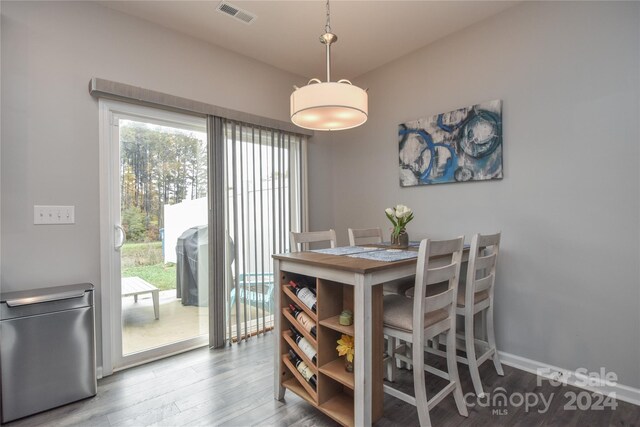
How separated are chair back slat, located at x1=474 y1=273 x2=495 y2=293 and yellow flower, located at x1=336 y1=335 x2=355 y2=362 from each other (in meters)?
0.88

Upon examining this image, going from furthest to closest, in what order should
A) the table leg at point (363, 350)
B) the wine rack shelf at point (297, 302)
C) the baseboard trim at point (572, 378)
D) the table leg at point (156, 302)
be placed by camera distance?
the table leg at point (156, 302), the baseboard trim at point (572, 378), the wine rack shelf at point (297, 302), the table leg at point (363, 350)

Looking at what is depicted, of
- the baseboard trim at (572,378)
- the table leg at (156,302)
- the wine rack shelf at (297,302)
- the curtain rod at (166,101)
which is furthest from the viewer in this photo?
the table leg at (156,302)

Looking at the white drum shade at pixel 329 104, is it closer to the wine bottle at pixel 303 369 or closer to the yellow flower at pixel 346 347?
the yellow flower at pixel 346 347

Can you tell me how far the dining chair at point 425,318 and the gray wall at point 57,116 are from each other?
208cm

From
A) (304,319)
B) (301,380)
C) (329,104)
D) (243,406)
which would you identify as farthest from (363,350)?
(329,104)

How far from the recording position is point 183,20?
243 centimetres

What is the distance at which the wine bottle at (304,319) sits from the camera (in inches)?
66.5

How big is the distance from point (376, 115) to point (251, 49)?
1382 mm

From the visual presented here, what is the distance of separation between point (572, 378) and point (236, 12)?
352 cm

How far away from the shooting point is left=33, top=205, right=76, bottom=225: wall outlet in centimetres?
196

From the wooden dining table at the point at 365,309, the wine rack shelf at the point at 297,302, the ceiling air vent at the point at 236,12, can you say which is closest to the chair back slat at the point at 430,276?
the wooden dining table at the point at 365,309

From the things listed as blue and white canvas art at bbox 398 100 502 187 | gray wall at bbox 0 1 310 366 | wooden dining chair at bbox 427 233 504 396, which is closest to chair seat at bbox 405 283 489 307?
wooden dining chair at bbox 427 233 504 396

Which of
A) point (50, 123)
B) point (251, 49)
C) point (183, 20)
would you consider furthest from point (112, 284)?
point (251, 49)

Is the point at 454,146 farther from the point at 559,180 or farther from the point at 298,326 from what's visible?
the point at 298,326
